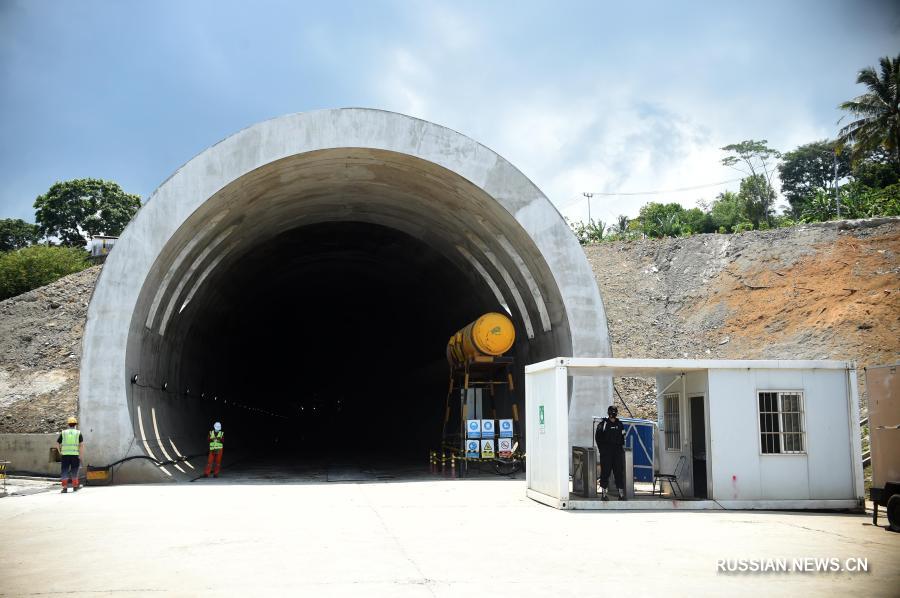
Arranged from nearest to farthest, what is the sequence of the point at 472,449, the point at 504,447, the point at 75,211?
the point at 472,449 < the point at 504,447 < the point at 75,211

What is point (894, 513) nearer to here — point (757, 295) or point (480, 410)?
point (480, 410)

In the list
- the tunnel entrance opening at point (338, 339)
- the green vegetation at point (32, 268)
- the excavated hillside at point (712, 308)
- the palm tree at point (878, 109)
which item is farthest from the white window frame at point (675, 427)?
the green vegetation at point (32, 268)

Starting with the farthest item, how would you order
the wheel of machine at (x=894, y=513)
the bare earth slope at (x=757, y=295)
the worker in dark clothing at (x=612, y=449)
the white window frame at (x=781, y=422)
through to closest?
1. the bare earth slope at (x=757, y=295)
2. the worker in dark clothing at (x=612, y=449)
3. the white window frame at (x=781, y=422)
4. the wheel of machine at (x=894, y=513)

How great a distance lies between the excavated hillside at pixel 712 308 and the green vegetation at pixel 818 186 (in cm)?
733

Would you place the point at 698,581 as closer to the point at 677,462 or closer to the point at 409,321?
the point at 677,462


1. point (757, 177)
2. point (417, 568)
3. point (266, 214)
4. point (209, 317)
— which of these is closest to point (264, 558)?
point (417, 568)

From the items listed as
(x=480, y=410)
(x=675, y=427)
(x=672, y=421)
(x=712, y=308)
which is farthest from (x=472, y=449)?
(x=712, y=308)

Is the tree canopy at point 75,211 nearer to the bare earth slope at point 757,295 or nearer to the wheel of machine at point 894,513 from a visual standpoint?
the bare earth slope at point 757,295

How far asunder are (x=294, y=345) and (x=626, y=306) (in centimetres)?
1962

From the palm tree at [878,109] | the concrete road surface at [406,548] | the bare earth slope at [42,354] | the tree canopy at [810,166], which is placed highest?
the tree canopy at [810,166]

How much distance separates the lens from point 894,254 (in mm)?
31312

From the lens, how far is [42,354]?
30109 millimetres

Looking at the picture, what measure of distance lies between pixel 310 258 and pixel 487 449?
12.6 metres

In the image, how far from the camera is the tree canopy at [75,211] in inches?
2916
